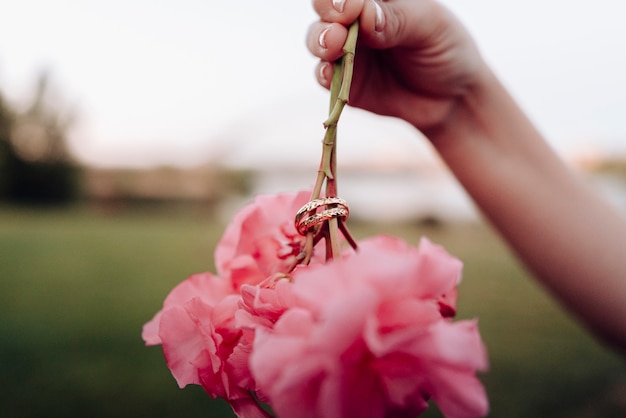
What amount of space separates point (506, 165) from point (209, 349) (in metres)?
0.79

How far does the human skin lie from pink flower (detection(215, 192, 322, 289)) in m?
0.40

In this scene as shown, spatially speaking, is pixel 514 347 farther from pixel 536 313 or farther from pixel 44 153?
pixel 44 153

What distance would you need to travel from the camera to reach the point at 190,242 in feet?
27.7

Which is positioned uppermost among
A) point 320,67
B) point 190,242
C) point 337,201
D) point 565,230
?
point 320,67

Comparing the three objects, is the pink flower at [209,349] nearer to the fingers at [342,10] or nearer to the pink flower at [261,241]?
the pink flower at [261,241]

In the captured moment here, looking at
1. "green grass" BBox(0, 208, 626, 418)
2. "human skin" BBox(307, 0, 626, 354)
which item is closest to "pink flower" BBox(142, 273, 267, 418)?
"human skin" BBox(307, 0, 626, 354)

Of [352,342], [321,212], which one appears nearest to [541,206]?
[321,212]

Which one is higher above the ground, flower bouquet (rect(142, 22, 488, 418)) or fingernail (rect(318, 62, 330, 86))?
fingernail (rect(318, 62, 330, 86))

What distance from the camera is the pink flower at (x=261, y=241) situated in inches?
26.4

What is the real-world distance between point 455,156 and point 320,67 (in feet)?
1.27

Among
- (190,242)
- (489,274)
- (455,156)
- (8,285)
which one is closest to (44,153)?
(190,242)

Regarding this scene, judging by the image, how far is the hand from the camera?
91 cm

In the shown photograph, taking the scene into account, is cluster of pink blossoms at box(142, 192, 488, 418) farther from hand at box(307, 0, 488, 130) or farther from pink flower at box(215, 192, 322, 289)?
hand at box(307, 0, 488, 130)

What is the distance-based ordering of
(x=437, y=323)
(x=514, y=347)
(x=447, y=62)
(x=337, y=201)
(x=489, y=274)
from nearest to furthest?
(x=437, y=323) < (x=337, y=201) < (x=447, y=62) < (x=514, y=347) < (x=489, y=274)
